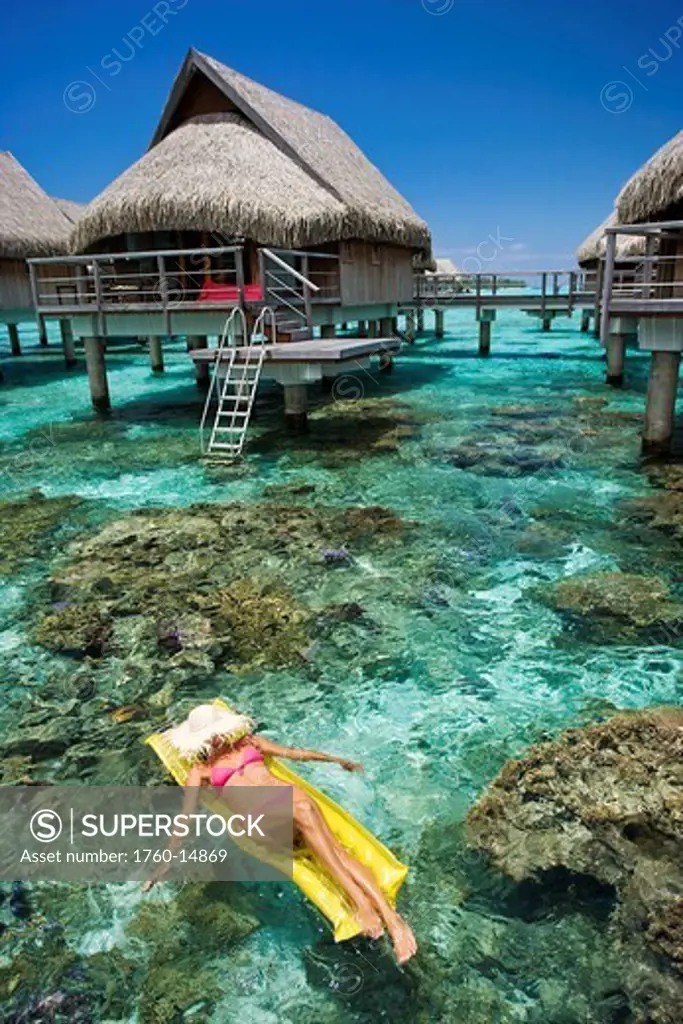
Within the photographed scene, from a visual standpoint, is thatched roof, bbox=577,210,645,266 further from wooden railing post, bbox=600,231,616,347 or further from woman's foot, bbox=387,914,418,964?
woman's foot, bbox=387,914,418,964

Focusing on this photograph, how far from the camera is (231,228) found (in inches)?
613

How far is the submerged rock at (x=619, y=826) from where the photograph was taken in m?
3.57

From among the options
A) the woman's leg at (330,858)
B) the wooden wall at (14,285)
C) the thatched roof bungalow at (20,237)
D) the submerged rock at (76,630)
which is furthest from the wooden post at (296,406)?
the wooden wall at (14,285)

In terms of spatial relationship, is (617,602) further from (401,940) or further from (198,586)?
(401,940)

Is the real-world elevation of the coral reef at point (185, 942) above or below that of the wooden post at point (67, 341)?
below

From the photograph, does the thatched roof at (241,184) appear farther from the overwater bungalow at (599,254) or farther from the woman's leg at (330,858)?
the woman's leg at (330,858)

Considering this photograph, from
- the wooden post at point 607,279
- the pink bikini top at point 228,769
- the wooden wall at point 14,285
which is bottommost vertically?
the pink bikini top at point 228,769

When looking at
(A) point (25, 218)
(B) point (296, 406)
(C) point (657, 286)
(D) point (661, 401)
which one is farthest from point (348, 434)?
(A) point (25, 218)

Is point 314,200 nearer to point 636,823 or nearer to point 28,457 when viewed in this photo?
point 28,457

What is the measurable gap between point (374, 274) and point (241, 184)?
5.23m

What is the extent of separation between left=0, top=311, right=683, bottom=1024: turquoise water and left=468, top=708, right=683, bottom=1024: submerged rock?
16cm

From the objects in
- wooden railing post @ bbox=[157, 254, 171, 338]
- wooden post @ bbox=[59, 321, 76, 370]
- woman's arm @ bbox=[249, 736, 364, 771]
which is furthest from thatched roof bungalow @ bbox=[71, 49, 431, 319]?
woman's arm @ bbox=[249, 736, 364, 771]

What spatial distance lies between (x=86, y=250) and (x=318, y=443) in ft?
29.0

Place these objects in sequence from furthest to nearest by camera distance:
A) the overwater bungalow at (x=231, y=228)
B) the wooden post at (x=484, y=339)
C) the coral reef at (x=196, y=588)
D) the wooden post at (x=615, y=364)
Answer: the wooden post at (x=484, y=339), the wooden post at (x=615, y=364), the overwater bungalow at (x=231, y=228), the coral reef at (x=196, y=588)
